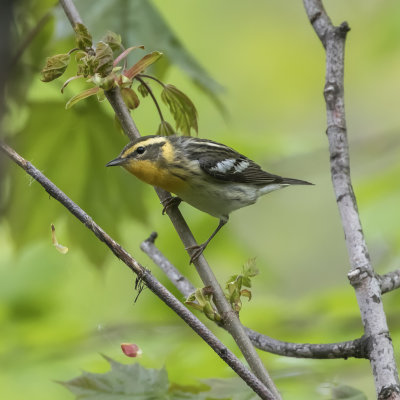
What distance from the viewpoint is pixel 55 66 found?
1.81m

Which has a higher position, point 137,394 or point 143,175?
point 143,175

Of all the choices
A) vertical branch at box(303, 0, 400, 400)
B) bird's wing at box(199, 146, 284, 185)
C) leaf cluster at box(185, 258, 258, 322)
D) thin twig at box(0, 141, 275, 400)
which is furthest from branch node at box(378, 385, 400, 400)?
bird's wing at box(199, 146, 284, 185)

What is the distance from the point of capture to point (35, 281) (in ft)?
10.6

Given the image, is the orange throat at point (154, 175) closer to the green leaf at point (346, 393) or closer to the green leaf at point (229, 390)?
the green leaf at point (229, 390)

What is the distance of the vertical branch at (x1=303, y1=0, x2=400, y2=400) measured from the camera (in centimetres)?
158

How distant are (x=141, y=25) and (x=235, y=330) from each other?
1.70 metres

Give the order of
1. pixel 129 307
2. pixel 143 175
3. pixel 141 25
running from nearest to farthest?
pixel 143 175
pixel 141 25
pixel 129 307

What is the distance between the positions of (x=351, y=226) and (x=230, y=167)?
5.24ft

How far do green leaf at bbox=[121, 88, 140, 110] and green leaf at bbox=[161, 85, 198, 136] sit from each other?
192 millimetres

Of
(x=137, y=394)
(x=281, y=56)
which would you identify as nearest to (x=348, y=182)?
(x=137, y=394)

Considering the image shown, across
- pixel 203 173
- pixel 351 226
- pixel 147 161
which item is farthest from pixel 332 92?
pixel 203 173

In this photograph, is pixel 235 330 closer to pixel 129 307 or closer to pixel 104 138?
pixel 104 138

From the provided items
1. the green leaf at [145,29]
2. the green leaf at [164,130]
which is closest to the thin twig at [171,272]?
the green leaf at [164,130]

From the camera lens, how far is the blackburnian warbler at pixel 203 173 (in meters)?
2.79
